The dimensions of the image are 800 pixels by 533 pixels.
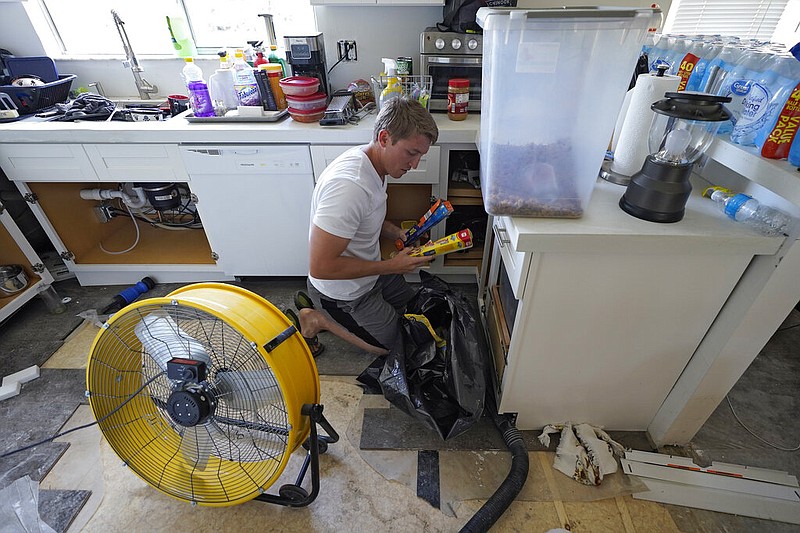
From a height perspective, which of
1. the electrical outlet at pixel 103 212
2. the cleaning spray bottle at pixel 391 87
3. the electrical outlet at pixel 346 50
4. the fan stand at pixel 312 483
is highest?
the electrical outlet at pixel 346 50

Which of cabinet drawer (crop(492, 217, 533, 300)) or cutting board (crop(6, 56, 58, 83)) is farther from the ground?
cutting board (crop(6, 56, 58, 83))

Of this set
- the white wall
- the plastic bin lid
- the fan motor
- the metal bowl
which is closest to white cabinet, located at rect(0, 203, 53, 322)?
the metal bowl

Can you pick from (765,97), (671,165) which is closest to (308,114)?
(671,165)

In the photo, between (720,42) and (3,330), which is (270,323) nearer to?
(720,42)

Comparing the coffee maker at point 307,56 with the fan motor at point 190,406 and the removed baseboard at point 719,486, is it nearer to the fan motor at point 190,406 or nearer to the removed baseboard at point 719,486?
the fan motor at point 190,406

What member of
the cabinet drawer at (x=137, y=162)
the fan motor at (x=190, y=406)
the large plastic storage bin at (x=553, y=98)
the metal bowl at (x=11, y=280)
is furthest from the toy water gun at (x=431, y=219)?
the metal bowl at (x=11, y=280)

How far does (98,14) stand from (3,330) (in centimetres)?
178

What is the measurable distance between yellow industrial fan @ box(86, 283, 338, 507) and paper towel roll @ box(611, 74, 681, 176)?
1.04 meters

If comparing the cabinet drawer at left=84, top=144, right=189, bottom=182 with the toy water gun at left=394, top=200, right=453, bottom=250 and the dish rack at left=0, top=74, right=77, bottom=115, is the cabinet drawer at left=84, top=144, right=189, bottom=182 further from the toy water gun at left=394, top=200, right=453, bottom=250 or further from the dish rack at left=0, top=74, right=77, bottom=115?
the toy water gun at left=394, top=200, right=453, bottom=250

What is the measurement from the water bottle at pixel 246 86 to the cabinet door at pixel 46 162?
0.72 metres

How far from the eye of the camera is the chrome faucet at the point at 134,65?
194cm

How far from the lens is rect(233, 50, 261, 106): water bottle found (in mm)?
1748

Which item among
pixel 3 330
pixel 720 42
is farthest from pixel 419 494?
pixel 3 330

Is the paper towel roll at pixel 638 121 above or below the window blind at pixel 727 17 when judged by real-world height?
below
